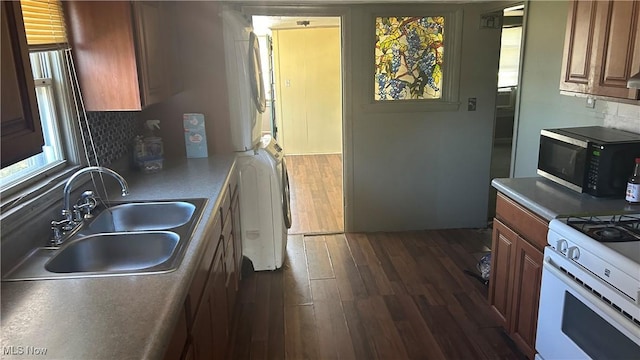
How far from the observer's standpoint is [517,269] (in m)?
2.38

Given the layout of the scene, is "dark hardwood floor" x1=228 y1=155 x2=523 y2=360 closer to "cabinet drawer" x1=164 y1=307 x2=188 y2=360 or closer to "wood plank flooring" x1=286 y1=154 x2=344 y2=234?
"wood plank flooring" x1=286 y1=154 x2=344 y2=234

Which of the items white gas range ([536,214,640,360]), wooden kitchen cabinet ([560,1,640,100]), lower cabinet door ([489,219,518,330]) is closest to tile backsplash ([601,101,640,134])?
wooden kitchen cabinet ([560,1,640,100])

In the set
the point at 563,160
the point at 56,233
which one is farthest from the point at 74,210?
the point at 563,160

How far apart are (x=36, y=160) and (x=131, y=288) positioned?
103cm

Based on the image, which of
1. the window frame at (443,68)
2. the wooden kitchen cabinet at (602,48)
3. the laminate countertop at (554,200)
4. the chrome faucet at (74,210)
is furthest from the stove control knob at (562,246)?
the window frame at (443,68)

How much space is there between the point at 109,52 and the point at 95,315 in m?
1.48

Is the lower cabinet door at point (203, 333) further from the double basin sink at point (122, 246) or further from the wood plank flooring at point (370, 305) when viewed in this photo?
the wood plank flooring at point (370, 305)

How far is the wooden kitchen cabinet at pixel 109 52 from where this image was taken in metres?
2.20

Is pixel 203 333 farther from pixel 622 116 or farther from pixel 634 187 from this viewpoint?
pixel 622 116

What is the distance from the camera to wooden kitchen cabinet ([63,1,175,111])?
2.20 meters

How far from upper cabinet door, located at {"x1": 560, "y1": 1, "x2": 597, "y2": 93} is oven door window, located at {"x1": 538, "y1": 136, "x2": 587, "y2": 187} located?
0.30m

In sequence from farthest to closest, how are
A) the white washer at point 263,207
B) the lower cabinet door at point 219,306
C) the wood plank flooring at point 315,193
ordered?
1. the wood plank flooring at point 315,193
2. the white washer at point 263,207
3. the lower cabinet door at point 219,306

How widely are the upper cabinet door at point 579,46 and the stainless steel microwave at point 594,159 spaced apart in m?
0.26

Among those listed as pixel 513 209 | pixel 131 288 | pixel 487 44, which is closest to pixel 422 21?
pixel 487 44
